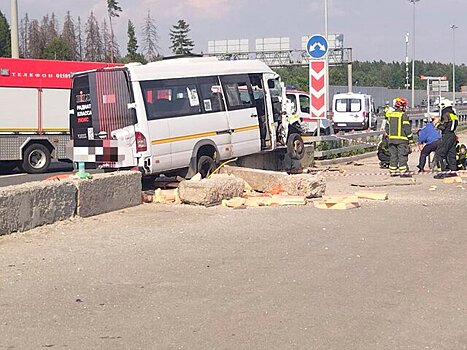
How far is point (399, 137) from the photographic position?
15695mm

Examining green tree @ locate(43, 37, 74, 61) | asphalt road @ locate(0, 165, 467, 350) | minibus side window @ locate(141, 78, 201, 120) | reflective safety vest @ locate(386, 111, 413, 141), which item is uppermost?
green tree @ locate(43, 37, 74, 61)

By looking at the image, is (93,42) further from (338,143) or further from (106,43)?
(338,143)

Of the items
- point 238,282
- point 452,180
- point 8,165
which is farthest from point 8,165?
point 238,282

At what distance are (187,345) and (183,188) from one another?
6.53 metres

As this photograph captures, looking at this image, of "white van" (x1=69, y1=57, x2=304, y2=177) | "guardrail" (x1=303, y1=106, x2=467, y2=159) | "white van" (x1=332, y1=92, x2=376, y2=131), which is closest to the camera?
"white van" (x1=69, y1=57, x2=304, y2=177)

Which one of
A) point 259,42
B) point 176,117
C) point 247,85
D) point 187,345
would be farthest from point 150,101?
point 259,42

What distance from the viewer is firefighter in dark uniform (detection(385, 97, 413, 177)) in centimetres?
1569

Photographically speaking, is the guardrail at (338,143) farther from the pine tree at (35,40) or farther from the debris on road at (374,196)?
the pine tree at (35,40)

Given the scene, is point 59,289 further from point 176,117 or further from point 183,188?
point 176,117

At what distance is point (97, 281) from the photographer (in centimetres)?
689

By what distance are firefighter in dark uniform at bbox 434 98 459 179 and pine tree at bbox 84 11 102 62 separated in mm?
40427

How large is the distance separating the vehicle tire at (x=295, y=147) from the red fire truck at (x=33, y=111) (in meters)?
5.03

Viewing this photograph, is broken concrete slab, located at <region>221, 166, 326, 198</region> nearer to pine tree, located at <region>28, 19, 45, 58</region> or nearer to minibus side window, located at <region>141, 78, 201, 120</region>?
minibus side window, located at <region>141, 78, 201, 120</region>

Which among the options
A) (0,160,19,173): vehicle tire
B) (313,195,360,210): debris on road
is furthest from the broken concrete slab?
(0,160,19,173): vehicle tire
